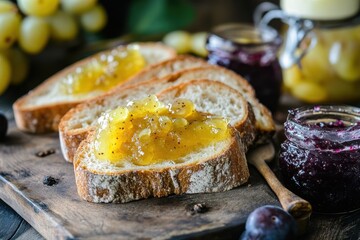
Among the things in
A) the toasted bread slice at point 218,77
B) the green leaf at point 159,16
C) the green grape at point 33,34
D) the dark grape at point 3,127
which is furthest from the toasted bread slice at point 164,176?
the green leaf at point 159,16

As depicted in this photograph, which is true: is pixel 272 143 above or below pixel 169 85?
below

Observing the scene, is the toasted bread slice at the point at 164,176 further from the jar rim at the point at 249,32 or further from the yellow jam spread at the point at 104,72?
the jar rim at the point at 249,32

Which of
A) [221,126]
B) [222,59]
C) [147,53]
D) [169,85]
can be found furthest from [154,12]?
[221,126]

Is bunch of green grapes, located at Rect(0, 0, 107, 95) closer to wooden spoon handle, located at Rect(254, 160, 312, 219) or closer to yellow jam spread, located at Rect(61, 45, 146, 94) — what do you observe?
yellow jam spread, located at Rect(61, 45, 146, 94)

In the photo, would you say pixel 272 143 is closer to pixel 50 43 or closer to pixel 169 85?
pixel 169 85

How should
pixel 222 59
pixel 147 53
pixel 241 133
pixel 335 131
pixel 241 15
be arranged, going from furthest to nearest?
pixel 241 15
pixel 147 53
pixel 222 59
pixel 241 133
pixel 335 131

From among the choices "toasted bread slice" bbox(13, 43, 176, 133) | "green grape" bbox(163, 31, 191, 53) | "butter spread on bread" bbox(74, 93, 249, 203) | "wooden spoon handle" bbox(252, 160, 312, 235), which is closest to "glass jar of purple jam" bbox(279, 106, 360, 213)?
"wooden spoon handle" bbox(252, 160, 312, 235)
